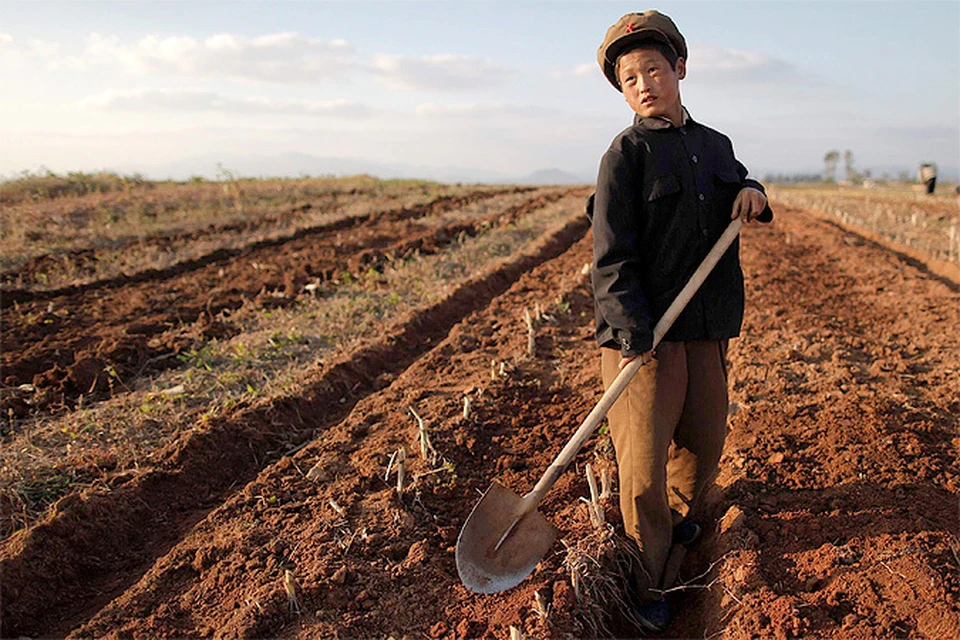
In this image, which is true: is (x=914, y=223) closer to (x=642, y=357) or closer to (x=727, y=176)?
(x=727, y=176)

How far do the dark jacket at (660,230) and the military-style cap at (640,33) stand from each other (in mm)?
269

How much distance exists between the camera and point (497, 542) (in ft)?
8.73

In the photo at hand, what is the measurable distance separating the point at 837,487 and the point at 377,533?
2182 millimetres

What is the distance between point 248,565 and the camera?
2881 mm

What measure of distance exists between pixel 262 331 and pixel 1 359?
6.66ft

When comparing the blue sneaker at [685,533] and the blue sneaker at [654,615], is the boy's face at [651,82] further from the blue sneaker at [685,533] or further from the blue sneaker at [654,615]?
the blue sneaker at [654,615]

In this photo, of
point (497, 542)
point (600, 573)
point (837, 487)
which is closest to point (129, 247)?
point (497, 542)

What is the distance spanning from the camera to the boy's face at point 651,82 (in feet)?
8.09

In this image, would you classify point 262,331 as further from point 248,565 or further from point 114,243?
point 114,243

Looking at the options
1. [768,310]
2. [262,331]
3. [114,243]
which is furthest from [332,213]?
[768,310]

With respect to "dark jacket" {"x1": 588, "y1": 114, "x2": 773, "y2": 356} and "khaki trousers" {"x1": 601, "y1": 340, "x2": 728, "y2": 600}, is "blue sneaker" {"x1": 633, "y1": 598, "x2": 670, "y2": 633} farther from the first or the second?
"dark jacket" {"x1": 588, "y1": 114, "x2": 773, "y2": 356}

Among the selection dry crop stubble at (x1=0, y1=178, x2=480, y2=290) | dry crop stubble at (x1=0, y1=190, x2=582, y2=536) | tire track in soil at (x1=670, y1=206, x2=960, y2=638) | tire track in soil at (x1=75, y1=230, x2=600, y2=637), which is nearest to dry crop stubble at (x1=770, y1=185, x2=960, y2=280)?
tire track in soil at (x1=670, y1=206, x2=960, y2=638)

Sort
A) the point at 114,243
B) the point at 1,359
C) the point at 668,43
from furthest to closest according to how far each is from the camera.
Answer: the point at 114,243 < the point at 1,359 < the point at 668,43

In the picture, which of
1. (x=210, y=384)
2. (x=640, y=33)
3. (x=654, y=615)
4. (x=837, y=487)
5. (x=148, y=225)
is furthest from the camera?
(x=148, y=225)
